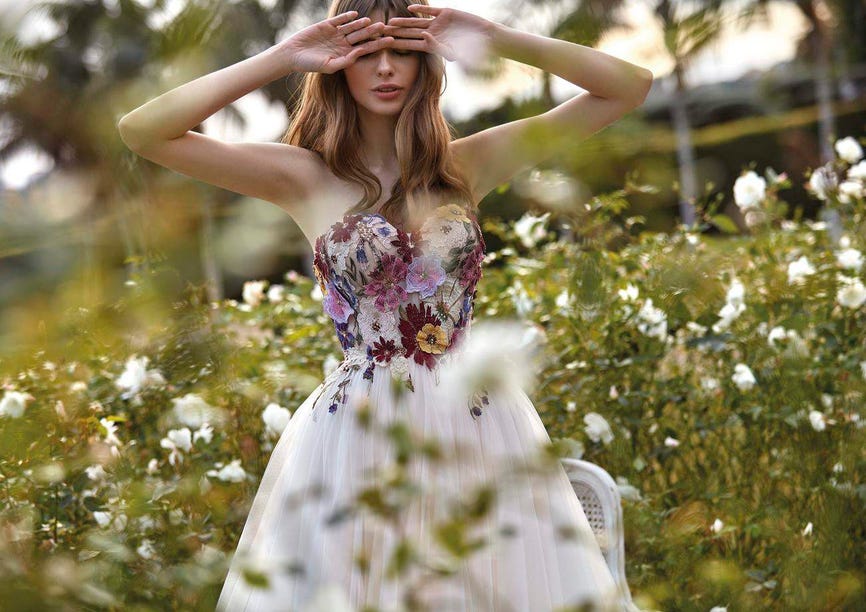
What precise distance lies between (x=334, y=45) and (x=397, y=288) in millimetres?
474

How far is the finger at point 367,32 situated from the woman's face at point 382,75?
0.10 meters

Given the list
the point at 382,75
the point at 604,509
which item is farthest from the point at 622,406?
the point at 382,75

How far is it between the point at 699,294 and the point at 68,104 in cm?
32

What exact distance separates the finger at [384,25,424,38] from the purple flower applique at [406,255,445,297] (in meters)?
0.43

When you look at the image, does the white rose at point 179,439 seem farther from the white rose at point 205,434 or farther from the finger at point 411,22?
the finger at point 411,22

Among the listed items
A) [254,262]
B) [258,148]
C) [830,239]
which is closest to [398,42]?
[258,148]

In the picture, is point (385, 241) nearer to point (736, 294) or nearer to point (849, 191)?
point (736, 294)

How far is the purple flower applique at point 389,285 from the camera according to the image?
6.01 feet

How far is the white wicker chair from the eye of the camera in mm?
1706

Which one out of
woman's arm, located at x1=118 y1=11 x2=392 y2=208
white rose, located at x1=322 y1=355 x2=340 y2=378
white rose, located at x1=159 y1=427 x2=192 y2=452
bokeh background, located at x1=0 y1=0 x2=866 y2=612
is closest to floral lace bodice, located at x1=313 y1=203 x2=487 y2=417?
woman's arm, located at x1=118 y1=11 x2=392 y2=208

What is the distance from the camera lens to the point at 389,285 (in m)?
1.85

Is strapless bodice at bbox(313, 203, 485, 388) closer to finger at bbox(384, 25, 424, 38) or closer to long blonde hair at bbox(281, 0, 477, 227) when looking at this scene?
long blonde hair at bbox(281, 0, 477, 227)

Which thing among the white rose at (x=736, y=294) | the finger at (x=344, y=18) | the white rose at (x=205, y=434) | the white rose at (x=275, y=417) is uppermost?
the finger at (x=344, y=18)

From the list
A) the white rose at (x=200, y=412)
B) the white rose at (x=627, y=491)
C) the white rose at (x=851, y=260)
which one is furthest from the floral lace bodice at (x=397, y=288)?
the white rose at (x=200, y=412)
